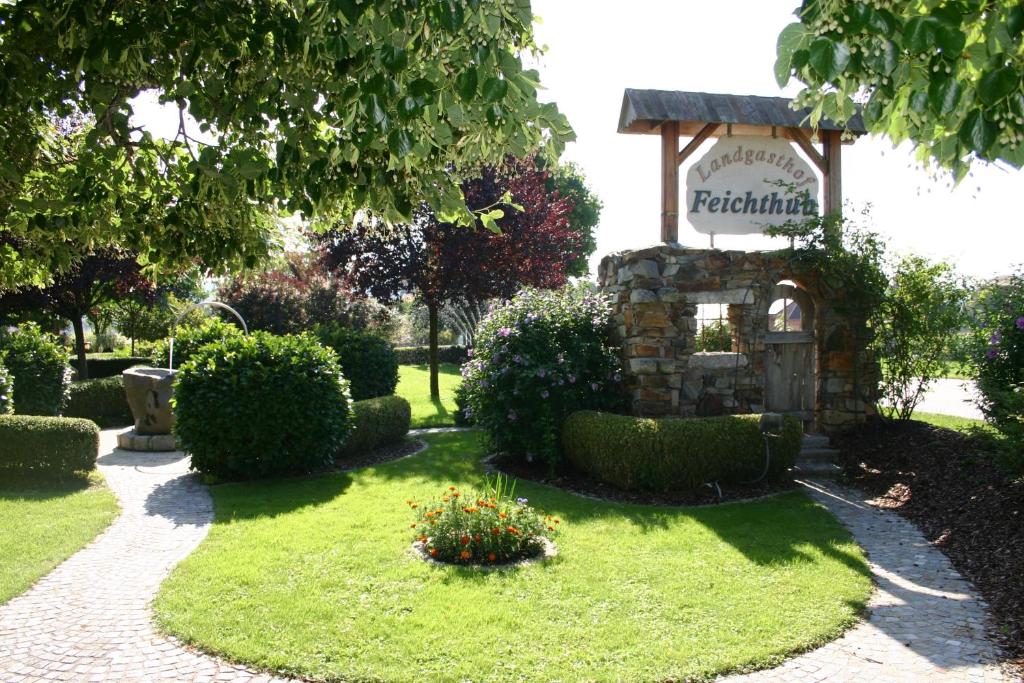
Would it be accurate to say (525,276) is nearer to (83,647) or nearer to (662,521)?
(662,521)

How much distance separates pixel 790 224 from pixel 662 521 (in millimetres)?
4344

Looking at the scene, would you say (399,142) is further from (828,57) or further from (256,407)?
(256,407)

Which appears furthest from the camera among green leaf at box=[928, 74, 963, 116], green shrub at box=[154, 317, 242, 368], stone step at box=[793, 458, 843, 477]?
green shrub at box=[154, 317, 242, 368]

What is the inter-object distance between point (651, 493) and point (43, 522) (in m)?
5.78

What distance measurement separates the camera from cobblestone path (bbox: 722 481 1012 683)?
362cm

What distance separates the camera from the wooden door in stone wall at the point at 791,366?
29.9ft

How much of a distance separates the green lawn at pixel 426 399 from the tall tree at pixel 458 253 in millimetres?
1984

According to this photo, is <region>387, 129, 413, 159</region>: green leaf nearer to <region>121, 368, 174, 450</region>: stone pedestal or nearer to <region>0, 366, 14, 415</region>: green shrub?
<region>0, 366, 14, 415</region>: green shrub

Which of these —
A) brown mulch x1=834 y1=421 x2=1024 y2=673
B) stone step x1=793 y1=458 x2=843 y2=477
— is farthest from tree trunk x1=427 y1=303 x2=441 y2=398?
brown mulch x1=834 y1=421 x2=1024 y2=673

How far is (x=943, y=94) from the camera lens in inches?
71.6

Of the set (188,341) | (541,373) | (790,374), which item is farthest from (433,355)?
(790,374)

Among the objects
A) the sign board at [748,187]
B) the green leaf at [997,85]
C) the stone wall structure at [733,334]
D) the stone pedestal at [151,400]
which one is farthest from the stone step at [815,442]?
the stone pedestal at [151,400]

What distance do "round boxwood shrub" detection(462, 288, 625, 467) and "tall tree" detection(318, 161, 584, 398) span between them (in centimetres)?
465

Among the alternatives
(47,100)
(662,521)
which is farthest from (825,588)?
(47,100)
